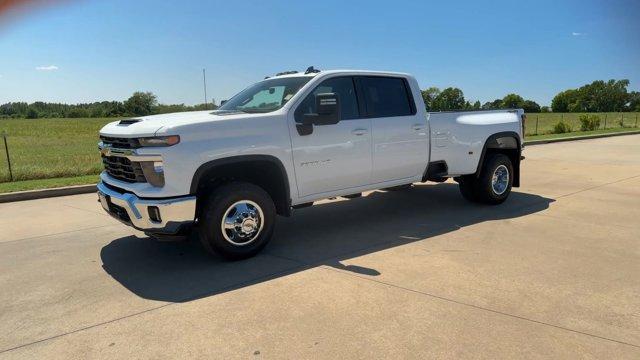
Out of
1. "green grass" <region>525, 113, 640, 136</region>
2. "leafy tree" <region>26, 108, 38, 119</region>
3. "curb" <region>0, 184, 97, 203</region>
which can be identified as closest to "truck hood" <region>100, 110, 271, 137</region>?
"curb" <region>0, 184, 97, 203</region>

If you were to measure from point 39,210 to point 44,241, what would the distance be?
2.17m

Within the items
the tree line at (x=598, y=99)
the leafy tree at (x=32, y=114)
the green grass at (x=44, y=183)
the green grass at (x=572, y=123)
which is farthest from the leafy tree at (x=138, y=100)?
the tree line at (x=598, y=99)

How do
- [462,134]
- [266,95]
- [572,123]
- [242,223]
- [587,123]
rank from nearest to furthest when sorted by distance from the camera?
[242,223] → [266,95] → [462,134] → [587,123] → [572,123]

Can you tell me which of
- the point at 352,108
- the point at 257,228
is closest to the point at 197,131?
the point at 257,228

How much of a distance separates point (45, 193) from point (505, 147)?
8123 millimetres

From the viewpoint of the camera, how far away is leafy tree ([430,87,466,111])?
847 centimetres

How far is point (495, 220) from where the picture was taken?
21.5ft

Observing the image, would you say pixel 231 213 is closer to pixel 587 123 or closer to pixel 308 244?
pixel 308 244

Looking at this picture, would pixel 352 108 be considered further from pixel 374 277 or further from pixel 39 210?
pixel 39 210

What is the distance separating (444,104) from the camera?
28.6 feet

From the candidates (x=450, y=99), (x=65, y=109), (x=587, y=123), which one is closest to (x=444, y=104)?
(x=450, y=99)

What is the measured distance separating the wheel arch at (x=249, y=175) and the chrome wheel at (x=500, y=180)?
12.4 ft

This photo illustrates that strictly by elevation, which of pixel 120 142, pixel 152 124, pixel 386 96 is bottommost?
pixel 120 142

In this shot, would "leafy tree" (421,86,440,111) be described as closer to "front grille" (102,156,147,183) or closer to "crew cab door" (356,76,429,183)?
"crew cab door" (356,76,429,183)
